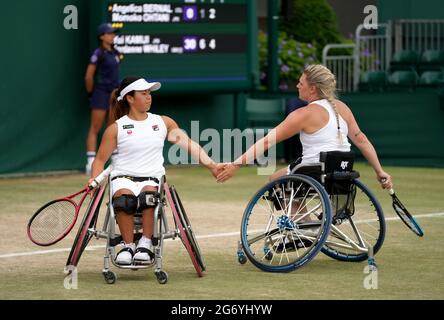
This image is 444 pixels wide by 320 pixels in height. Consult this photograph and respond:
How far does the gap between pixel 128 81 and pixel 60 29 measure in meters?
8.45

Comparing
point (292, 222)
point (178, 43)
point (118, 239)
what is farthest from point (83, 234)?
point (178, 43)

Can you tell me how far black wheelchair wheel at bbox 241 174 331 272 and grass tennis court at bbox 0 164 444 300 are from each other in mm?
144

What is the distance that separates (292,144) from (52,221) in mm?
10891

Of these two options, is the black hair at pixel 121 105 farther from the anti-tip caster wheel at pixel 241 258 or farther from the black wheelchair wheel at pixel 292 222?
the anti-tip caster wheel at pixel 241 258

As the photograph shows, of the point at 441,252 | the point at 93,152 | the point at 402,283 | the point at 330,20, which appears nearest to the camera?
the point at 402,283

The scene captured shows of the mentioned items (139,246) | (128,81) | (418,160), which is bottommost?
A: (418,160)

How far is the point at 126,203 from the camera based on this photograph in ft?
28.4

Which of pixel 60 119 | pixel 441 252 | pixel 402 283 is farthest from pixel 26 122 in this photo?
pixel 402 283

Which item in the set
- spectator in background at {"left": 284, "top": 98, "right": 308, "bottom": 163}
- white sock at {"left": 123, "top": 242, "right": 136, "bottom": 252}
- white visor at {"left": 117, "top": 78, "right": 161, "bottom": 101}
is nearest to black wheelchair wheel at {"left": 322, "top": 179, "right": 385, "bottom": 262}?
white sock at {"left": 123, "top": 242, "right": 136, "bottom": 252}

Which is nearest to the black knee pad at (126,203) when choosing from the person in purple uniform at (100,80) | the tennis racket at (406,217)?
the tennis racket at (406,217)

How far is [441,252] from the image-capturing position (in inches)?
404

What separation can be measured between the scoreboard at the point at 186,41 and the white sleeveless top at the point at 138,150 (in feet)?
26.9

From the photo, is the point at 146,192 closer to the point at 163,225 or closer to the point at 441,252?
the point at 163,225

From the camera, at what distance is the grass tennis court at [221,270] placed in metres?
8.27
